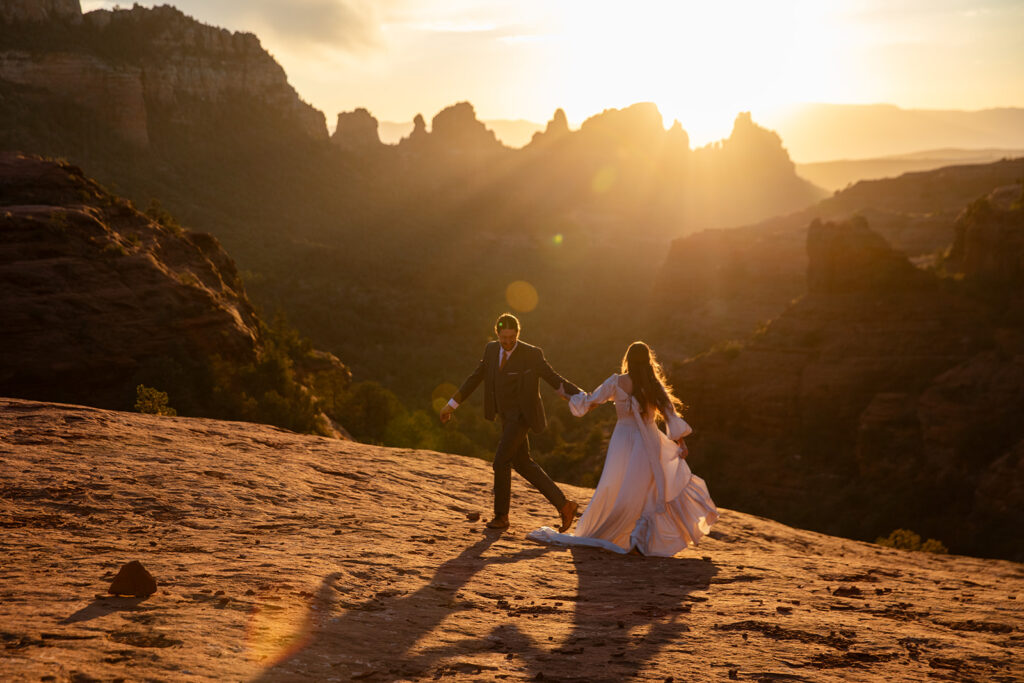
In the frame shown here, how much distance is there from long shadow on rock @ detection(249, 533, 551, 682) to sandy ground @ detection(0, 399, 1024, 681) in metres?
0.02

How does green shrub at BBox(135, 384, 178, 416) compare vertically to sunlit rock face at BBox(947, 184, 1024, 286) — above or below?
below

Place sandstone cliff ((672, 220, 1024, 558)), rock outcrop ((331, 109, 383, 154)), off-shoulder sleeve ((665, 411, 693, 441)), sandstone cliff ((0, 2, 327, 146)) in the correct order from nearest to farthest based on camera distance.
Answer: off-shoulder sleeve ((665, 411, 693, 441)) → sandstone cliff ((672, 220, 1024, 558)) → sandstone cliff ((0, 2, 327, 146)) → rock outcrop ((331, 109, 383, 154))

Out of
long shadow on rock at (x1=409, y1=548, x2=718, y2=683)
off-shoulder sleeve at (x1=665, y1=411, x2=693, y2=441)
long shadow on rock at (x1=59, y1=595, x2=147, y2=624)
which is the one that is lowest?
long shadow on rock at (x1=409, y1=548, x2=718, y2=683)

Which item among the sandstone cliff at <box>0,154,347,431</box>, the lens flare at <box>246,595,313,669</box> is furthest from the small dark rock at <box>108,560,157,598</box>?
the sandstone cliff at <box>0,154,347,431</box>

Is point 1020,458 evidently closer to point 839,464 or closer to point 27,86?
point 839,464

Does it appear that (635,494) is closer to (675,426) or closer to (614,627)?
(675,426)

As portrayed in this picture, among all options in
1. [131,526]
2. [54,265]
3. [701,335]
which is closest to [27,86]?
[54,265]

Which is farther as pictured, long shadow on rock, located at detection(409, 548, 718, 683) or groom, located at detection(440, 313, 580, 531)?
groom, located at detection(440, 313, 580, 531)

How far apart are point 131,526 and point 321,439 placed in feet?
17.6

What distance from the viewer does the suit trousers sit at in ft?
28.5

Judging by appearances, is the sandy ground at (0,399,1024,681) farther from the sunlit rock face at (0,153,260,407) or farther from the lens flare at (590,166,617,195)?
the lens flare at (590,166,617,195)

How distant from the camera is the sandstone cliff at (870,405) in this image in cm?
3569

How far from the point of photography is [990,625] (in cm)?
670

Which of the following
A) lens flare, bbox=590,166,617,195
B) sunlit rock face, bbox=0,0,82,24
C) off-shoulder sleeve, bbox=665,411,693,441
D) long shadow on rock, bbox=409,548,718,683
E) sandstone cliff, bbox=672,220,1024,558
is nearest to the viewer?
long shadow on rock, bbox=409,548,718,683
